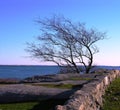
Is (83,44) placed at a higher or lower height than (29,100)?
higher

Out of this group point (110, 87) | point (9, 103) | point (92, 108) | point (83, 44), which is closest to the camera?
point (92, 108)

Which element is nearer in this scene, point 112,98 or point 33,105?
point 33,105

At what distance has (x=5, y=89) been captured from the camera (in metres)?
15.3

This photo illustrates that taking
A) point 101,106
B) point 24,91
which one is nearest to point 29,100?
point 24,91

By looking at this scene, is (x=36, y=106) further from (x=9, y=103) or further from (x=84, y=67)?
(x=84, y=67)

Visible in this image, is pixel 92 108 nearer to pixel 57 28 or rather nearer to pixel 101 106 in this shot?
pixel 101 106

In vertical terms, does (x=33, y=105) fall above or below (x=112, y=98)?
below

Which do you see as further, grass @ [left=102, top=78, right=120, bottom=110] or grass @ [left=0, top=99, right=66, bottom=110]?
grass @ [left=102, top=78, right=120, bottom=110]

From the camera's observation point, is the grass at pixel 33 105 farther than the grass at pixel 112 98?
No

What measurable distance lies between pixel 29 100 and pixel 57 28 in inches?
687

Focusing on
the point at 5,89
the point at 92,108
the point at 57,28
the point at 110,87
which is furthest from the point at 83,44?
the point at 92,108

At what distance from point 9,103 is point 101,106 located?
3.18 metres

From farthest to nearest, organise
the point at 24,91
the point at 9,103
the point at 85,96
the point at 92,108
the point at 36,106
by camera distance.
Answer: the point at 24,91 → the point at 9,103 → the point at 36,106 → the point at 92,108 → the point at 85,96

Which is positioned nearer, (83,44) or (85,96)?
(85,96)
